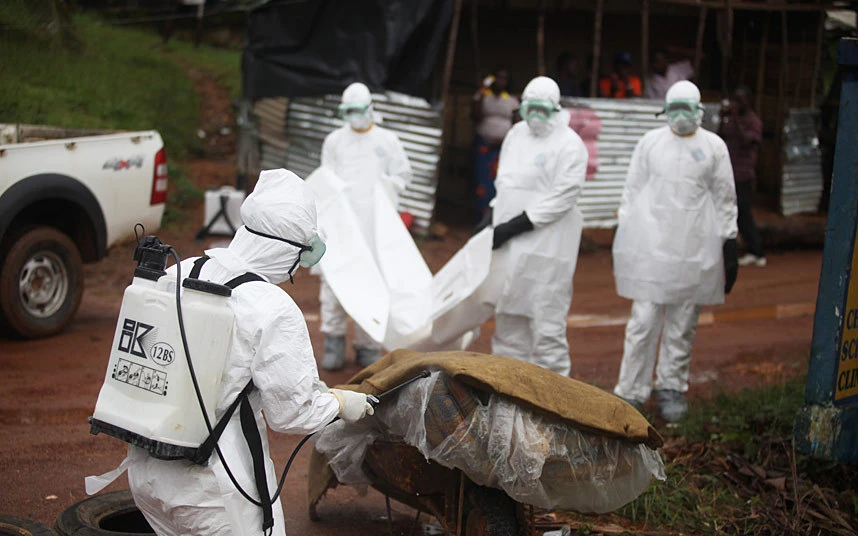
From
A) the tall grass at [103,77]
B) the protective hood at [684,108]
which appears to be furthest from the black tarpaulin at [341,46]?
the protective hood at [684,108]

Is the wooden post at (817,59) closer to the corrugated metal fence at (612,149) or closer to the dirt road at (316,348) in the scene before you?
the dirt road at (316,348)

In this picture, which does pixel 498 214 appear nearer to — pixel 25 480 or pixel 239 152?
pixel 25 480

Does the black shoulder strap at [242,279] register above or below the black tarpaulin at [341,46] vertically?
below

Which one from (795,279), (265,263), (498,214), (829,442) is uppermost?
(265,263)

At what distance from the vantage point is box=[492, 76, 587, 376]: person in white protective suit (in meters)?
6.77

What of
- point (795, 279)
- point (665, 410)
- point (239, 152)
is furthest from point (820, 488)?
point (239, 152)

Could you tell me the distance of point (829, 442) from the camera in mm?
5203

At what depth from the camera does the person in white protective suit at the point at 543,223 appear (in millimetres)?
6773

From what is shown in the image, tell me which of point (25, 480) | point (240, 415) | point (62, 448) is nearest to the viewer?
point (240, 415)

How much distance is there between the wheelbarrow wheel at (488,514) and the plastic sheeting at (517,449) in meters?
0.13

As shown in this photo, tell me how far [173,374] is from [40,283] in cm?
494

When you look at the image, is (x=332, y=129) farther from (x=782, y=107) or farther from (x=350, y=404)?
(x=350, y=404)

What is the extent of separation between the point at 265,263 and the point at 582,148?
392 centimetres

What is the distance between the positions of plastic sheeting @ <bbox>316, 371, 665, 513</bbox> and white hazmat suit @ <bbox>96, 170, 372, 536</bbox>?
70cm
